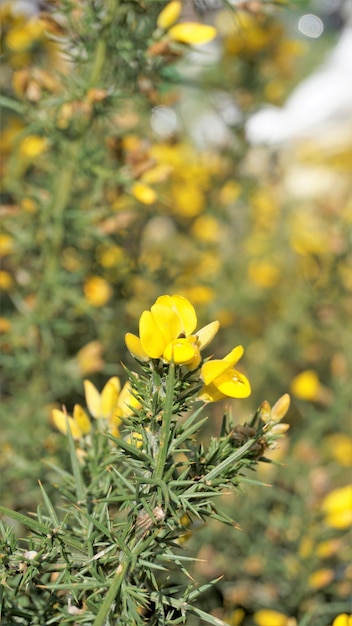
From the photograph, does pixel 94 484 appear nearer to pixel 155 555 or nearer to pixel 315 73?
pixel 155 555

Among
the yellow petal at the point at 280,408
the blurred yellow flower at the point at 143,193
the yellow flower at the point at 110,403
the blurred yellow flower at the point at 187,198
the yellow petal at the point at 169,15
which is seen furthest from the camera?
the blurred yellow flower at the point at 187,198

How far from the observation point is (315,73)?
32.8 feet

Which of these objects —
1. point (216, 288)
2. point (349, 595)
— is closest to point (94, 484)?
point (349, 595)

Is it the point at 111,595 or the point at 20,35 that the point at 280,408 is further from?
the point at 20,35

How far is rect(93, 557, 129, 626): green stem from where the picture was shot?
0.51 m

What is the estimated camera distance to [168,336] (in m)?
0.57

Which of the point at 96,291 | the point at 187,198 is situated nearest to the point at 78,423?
the point at 96,291

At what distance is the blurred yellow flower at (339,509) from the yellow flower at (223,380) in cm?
76

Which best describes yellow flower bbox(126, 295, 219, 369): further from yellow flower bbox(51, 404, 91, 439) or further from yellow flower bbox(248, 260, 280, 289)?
yellow flower bbox(248, 260, 280, 289)

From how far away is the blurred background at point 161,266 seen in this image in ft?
3.74

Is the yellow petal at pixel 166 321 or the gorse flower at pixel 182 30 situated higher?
the gorse flower at pixel 182 30

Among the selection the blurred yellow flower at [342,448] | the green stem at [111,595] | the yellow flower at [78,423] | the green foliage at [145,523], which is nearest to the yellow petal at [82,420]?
the yellow flower at [78,423]

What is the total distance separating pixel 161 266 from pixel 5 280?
50 cm

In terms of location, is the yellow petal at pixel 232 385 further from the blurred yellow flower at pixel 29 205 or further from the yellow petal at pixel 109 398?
the blurred yellow flower at pixel 29 205
